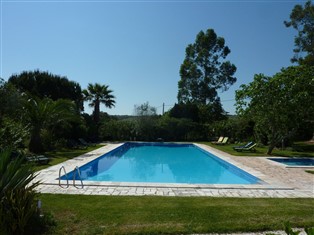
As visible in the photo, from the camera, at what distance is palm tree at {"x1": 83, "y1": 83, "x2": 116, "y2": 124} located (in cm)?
2873

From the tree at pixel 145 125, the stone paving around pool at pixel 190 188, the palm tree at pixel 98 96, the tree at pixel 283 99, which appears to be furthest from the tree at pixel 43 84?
the stone paving around pool at pixel 190 188

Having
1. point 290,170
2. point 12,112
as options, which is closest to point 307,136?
point 290,170

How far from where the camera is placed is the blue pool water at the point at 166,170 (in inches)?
454

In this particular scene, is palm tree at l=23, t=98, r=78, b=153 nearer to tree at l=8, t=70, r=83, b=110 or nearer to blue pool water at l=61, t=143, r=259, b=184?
blue pool water at l=61, t=143, r=259, b=184

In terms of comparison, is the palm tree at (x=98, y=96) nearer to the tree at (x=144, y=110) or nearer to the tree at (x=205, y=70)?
the tree at (x=144, y=110)

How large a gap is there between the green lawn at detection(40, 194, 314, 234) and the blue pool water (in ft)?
11.0

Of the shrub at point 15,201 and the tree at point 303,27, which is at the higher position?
the tree at point 303,27

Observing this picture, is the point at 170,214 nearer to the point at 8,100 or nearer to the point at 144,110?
the point at 8,100

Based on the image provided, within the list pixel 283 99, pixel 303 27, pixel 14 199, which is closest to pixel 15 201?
pixel 14 199

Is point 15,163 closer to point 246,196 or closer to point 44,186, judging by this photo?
point 44,186

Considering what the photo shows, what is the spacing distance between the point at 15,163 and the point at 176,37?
21051 mm

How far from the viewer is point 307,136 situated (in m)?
27.5


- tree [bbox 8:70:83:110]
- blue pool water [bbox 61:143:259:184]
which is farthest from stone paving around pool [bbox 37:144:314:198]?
tree [bbox 8:70:83:110]

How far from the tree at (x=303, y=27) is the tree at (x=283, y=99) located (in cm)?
1298
